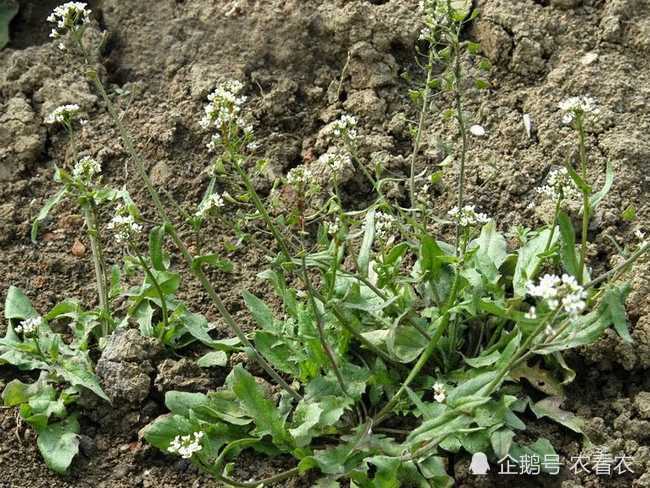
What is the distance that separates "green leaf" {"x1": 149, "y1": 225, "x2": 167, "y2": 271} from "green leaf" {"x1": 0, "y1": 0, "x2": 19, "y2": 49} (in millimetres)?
2393

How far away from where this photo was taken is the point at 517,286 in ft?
13.1

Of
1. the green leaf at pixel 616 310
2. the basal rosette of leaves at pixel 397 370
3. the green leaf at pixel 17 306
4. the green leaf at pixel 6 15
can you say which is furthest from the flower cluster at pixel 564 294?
the green leaf at pixel 6 15

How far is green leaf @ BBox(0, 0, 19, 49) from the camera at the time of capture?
18.8 feet

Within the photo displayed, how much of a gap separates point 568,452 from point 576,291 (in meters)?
1.09

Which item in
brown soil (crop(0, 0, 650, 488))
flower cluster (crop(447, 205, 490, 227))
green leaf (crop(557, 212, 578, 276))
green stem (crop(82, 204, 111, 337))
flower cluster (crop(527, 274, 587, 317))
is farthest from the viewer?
brown soil (crop(0, 0, 650, 488))

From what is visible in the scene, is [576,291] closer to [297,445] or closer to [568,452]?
[568,452]

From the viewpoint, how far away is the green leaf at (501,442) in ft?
11.8

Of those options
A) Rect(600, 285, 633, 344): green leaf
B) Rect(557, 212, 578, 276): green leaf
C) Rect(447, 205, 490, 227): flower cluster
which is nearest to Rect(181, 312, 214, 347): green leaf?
Rect(447, 205, 490, 227): flower cluster

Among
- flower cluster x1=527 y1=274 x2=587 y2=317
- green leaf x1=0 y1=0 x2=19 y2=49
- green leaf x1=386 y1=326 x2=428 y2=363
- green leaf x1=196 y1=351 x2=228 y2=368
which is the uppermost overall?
green leaf x1=0 y1=0 x2=19 y2=49

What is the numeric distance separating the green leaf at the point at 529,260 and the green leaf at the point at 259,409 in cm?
105

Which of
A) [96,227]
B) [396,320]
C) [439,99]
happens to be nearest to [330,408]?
[396,320]

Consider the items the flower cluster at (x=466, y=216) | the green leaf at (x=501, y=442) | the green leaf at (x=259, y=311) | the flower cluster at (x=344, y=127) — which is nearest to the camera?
the green leaf at (x=501, y=442)

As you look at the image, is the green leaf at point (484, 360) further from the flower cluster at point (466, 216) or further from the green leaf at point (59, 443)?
the green leaf at point (59, 443)

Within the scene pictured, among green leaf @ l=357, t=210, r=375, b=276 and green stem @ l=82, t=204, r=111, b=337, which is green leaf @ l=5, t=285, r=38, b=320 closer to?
green stem @ l=82, t=204, r=111, b=337
